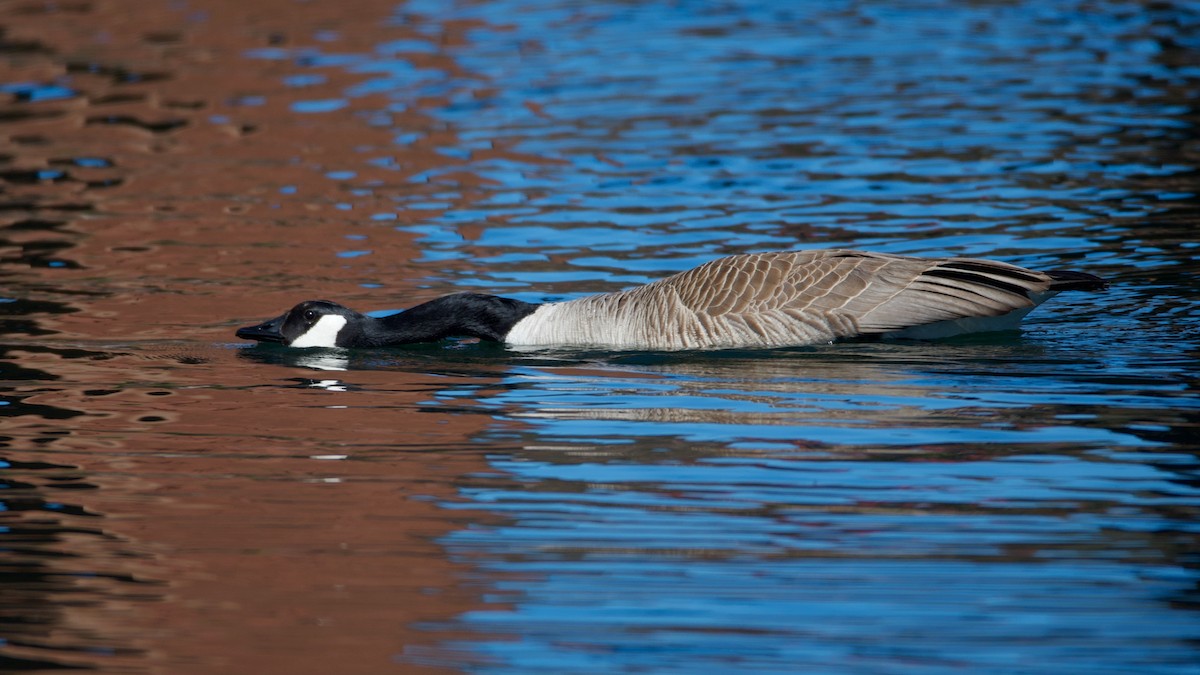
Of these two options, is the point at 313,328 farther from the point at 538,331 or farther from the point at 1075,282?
the point at 1075,282

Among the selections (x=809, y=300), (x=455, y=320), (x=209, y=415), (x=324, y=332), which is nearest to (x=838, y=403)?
(x=809, y=300)

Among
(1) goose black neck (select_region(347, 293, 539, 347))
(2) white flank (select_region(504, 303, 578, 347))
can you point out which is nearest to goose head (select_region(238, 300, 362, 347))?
(1) goose black neck (select_region(347, 293, 539, 347))

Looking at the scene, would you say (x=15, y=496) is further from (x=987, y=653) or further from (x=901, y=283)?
(x=901, y=283)

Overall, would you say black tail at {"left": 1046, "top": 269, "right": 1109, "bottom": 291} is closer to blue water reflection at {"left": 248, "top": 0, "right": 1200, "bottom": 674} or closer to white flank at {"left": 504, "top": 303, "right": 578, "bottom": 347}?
blue water reflection at {"left": 248, "top": 0, "right": 1200, "bottom": 674}

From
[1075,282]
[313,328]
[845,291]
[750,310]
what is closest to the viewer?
[1075,282]

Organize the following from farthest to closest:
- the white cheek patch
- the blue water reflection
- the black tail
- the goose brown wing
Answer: the white cheek patch
the goose brown wing
the black tail
the blue water reflection

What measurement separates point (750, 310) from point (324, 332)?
3.06 m

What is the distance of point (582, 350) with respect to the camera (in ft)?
34.0

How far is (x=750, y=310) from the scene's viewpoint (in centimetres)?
971

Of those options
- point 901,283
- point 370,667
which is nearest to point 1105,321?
point 901,283

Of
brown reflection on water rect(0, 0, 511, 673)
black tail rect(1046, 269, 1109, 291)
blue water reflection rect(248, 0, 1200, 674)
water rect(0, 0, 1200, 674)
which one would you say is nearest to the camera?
blue water reflection rect(248, 0, 1200, 674)

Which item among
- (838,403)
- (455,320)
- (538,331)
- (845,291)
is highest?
(845,291)

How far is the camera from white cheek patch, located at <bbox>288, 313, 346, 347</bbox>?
10.5m

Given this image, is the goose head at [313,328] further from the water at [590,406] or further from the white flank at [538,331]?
the white flank at [538,331]
